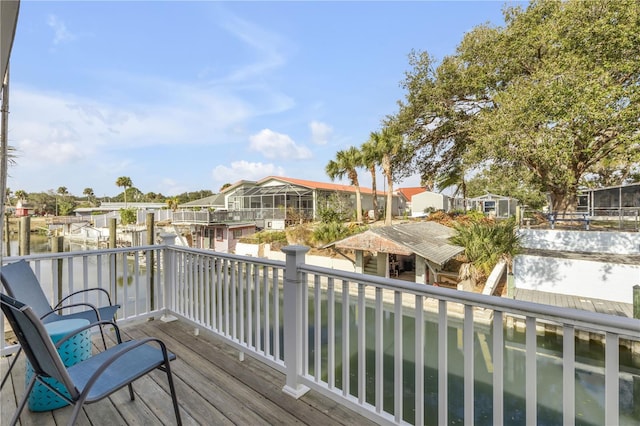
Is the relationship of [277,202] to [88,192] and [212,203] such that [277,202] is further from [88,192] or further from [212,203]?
[88,192]

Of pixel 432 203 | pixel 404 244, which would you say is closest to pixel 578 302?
pixel 404 244

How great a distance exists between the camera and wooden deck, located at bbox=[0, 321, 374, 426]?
1.93 meters

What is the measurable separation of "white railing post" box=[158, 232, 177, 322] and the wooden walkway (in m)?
7.38

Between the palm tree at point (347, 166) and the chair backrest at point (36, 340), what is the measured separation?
59.8 ft

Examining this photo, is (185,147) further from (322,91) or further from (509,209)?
(509,209)

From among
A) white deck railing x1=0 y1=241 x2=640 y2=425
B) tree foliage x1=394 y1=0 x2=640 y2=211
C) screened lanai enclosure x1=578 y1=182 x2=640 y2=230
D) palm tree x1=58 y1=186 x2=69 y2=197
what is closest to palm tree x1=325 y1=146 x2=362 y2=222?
tree foliage x1=394 y1=0 x2=640 y2=211

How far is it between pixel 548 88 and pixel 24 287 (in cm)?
1154

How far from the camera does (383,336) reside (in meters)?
3.36

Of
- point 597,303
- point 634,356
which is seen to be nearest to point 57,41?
point 634,356

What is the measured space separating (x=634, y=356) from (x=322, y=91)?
1220cm

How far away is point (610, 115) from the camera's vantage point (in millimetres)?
8117

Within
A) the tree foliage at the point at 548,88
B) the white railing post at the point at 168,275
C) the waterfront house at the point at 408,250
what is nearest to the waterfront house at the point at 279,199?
the waterfront house at the point at 408,250

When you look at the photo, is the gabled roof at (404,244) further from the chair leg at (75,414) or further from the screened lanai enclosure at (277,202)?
the screened lanai enclosure at (277,202)

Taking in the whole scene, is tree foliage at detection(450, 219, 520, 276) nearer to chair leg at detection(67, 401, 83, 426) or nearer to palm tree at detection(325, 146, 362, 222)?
chair leg at detection(67, 401, 83, 426)
